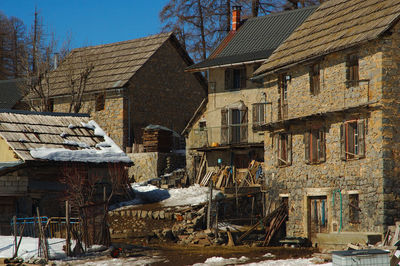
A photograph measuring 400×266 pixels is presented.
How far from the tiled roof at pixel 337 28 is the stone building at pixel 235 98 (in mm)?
6476

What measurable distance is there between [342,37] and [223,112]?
1501 centimetres

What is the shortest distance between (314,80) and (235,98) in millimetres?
12247

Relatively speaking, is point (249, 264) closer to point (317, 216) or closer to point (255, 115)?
point (317, 216)

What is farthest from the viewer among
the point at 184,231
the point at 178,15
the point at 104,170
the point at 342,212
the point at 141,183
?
the point at 178,15

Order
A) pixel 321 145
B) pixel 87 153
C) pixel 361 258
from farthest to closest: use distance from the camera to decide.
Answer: pixel 87 153
pixel 321 145
pixel 361 258

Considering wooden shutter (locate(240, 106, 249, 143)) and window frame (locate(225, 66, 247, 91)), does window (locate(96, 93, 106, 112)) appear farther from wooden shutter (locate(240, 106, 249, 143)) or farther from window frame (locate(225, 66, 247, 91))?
wooden shutter (locate(240, 106, 249, 143))

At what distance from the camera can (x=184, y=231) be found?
33.1 meters

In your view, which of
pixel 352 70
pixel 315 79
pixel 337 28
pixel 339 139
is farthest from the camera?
pixel 315 79

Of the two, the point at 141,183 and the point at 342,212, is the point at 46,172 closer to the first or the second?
the point at 141,183

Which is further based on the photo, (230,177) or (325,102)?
(230,177)

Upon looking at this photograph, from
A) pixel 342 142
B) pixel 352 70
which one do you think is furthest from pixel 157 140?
pixel 352 70

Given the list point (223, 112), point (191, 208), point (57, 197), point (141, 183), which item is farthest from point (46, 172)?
point (223, 112)

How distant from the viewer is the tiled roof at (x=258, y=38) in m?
44.2

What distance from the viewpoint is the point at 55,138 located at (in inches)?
1439
